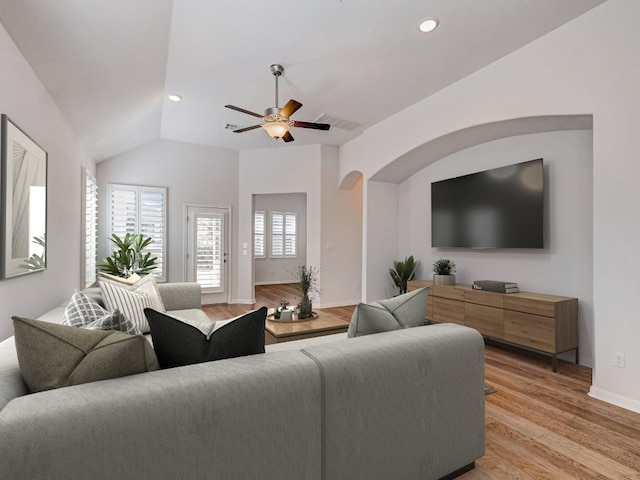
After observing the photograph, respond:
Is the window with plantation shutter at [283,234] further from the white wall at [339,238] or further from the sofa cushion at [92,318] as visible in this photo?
the sofa cushion at [92,318]

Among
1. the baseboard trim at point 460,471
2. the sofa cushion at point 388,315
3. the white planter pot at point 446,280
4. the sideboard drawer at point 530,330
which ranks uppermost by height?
the sofa cushion at point 388,315

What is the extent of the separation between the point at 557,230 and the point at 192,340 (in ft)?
12.3

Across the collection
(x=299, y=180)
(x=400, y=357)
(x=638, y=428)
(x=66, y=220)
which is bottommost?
(x=638, y=428)

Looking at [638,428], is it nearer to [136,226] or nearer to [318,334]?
[318,334]

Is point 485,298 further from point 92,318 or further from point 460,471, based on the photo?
point 92,318

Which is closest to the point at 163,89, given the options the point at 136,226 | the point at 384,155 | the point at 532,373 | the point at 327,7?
the point at 327,7

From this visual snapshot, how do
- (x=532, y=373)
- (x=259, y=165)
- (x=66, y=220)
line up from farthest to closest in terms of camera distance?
(x=259, y=165) < (x=66, y=220) < (x=532, y=373)

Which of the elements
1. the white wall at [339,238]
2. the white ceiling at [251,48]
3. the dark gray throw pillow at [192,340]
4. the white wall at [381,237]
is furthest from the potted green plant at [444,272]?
the dark gray throw pillow at [192,340]

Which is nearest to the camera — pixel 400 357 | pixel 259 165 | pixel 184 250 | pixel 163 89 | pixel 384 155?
pixel 400 357

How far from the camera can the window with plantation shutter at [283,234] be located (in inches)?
367

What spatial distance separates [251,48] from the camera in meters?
3.05

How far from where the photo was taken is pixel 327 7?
2.53 meters

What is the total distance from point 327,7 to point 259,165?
4.04 m

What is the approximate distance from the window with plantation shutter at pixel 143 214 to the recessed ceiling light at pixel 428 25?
15.9 ft
